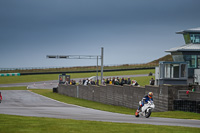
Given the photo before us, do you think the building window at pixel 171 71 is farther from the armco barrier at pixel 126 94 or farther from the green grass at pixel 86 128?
the green grass at pixel 86 128

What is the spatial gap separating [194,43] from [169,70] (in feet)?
38.5

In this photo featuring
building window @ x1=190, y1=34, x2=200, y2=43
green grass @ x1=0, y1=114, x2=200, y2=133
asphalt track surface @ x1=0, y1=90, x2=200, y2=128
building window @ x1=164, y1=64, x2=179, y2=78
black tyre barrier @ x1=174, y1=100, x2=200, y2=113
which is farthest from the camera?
building window @ x1=190, y1=34, x2=200, y2=43

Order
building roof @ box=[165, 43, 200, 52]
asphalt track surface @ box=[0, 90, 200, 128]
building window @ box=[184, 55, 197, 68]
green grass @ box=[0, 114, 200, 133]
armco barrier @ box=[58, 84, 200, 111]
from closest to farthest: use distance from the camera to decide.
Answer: green grass @ box=[0, 114, 200, 133] → asphalt track surface @ box=[0, 90, 200, 128] → armco barrier @ box=[58, 84, 200, 111] → building window @ box=[184, 55, 197, 68] → building roof @ box=[165, 43, 200, 52]

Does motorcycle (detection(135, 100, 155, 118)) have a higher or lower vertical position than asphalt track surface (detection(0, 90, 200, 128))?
higher

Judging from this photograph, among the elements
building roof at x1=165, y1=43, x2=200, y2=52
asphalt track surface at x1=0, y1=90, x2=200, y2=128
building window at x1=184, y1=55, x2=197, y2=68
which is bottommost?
asphalt track surface at x1=0, y1=90, x2=200, y2=128

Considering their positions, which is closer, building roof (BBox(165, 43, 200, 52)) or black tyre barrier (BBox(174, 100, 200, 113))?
black tyre barrier (BBox(174, 100, 200, 113))

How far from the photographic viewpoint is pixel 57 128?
14.2m

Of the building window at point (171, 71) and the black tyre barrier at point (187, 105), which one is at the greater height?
the building window at point (171, 71)

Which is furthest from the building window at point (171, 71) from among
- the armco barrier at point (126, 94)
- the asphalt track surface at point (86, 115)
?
the asphalt track surface at point (86, 115)

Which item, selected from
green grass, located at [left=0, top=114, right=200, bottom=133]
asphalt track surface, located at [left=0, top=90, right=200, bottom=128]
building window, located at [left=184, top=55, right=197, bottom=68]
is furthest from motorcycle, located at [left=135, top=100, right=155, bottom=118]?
building window, located at [left=184, top=55, right=197, bottom=68]

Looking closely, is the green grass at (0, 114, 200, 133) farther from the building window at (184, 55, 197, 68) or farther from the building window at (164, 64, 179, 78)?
the building window at (184, 55, 197, 68)

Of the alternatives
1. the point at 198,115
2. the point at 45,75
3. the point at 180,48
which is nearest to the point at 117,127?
the point at 198,115

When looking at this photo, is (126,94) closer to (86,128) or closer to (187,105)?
(187,105)

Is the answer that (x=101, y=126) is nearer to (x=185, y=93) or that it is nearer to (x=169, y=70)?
(x=185, y=93)
